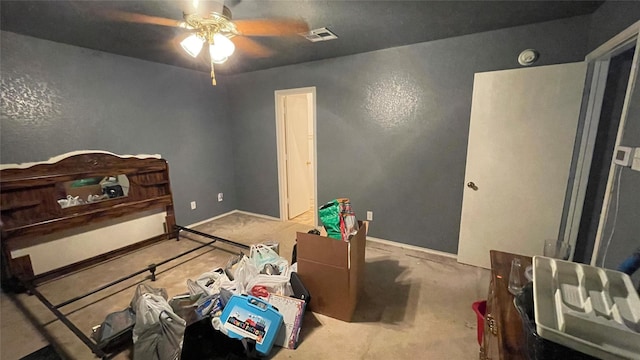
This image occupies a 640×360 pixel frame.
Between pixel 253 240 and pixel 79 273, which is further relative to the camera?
pixel 253 240

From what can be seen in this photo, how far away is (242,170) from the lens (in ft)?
14.3

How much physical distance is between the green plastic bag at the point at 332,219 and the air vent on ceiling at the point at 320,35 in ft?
5.28

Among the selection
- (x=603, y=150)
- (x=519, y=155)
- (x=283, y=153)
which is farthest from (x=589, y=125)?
(x=283, y=153)

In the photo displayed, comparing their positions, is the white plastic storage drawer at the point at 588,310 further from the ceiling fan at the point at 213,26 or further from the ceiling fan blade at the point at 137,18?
the ceiling fan blade at the point at 137,18

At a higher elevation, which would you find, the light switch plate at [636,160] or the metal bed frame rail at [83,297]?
the light switch plate at [636,160]

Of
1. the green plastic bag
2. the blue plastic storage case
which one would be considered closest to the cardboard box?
the green plastic bag

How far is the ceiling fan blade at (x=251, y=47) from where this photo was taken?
8.31 ft

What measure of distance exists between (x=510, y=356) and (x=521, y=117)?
2.15 metres

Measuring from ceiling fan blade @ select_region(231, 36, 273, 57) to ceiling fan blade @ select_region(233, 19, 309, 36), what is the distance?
208mm

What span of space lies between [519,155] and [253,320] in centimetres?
261

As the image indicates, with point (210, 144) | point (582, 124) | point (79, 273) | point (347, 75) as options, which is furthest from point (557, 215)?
point (79, 273)

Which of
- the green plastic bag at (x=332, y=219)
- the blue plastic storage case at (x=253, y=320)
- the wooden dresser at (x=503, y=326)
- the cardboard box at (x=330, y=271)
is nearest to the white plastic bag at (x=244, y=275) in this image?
the blue plastic storage case at (x=253, y=320)

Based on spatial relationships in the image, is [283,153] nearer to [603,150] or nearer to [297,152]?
[297,152]

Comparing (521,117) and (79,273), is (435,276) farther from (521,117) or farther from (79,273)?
(79,273)
